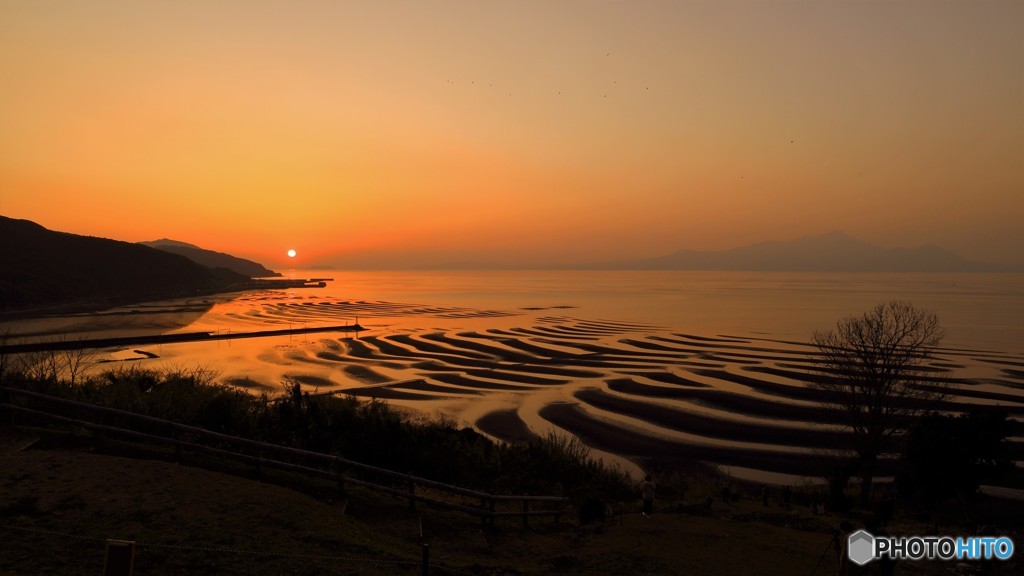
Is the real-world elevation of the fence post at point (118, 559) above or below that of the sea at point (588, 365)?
above

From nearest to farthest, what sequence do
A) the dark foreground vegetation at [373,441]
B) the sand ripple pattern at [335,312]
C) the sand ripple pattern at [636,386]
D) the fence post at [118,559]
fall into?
the fence post at [118,559] < the dark foreground vegetation at [373,441] < the sand ripple pattern at [636,386] < the sand ripple pattern at [335,312]

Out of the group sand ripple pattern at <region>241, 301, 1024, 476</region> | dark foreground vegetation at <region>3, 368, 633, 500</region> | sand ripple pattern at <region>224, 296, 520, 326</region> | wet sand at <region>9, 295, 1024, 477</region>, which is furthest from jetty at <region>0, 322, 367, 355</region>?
dark foreground vegetation at <region>3, 368, 633, 500</region>

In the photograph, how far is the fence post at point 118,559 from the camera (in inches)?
266

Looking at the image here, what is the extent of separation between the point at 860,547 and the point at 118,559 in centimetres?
1120

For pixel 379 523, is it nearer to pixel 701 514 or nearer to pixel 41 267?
pixel 701 514

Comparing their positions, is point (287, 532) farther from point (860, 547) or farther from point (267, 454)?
point (860, 547)

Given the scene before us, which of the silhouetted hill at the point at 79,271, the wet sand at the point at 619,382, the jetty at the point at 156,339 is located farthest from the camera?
the silhouetted hill at the point at 79,271

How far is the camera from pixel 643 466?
91.8 ft

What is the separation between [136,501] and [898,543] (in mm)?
16547

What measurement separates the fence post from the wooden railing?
27.0 feet

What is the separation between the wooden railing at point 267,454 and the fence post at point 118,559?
8224mm

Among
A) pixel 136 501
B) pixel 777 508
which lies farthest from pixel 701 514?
pixel 136 501

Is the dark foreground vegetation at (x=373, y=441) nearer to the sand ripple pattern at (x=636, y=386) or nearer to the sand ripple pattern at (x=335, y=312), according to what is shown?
the sand ripple pattern at (x=636, y=386)

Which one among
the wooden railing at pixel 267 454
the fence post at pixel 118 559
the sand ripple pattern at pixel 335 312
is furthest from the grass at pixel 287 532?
the sand ripple pattern at pixel 335 312
